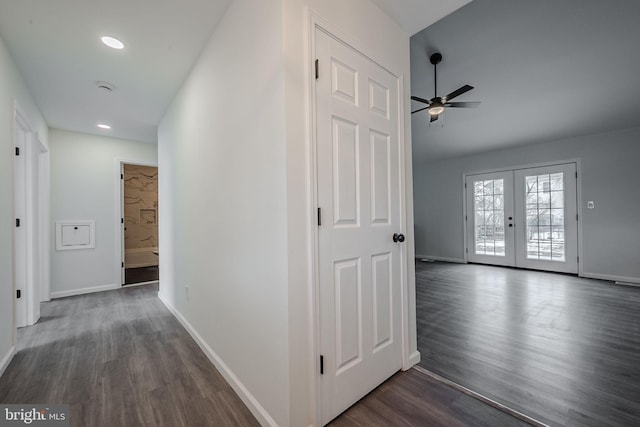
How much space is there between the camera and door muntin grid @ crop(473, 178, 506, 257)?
581 centimetres

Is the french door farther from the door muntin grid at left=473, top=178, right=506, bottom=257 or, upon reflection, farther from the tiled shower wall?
the tiled shower wall

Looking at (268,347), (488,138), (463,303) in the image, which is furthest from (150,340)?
(488,138)

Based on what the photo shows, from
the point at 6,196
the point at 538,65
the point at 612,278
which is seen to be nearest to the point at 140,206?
the point at 6,196

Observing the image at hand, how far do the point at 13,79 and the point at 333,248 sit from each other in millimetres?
3250

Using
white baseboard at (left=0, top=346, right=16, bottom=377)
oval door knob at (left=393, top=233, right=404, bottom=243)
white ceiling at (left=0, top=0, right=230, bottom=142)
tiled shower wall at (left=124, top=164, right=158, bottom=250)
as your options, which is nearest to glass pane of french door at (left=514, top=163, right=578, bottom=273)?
oval door knob at (left=393, top=233, right=404, bottom=243)

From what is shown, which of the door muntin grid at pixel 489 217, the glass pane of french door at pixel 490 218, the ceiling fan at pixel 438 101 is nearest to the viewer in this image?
the ceiling fan at pixel 438 101

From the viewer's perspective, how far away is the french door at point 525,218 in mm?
5000

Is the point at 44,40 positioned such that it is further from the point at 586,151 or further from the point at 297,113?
the point at 586,151

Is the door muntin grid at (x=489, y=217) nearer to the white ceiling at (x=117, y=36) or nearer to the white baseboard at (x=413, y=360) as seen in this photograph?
the white baseboard at (x=413, y=360)

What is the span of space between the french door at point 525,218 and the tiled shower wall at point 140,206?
316 inches

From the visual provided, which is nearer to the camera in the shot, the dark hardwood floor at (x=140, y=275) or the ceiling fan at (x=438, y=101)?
the ceiling fan at (x=438, y=101)

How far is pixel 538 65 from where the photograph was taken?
316 centimetres

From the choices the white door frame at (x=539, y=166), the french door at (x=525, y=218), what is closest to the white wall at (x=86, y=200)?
the white door frame at (x=539, y=166)

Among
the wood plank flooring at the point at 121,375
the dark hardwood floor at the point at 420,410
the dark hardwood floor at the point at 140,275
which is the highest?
the dark hardwood floor at the point at 420,410
